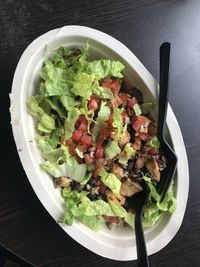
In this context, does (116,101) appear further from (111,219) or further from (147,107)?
(111,219)

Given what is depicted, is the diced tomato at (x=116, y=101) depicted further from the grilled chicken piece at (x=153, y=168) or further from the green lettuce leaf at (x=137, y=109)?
the grilled chicken piece at (x=153, y=168)

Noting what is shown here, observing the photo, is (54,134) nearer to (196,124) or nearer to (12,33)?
(12,33)

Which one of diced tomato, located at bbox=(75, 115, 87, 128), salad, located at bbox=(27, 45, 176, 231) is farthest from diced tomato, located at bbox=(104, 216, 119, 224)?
diced tomato, located at bbox=(75, 115, 87, 128)

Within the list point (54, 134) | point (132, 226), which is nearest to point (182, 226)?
point (132, 226)

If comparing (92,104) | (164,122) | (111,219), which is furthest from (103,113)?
(111,219)

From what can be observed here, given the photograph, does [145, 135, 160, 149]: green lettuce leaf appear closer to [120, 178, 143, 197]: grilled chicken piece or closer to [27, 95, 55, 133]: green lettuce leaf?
[120, 178, 143, 197]: grilled chicken piece

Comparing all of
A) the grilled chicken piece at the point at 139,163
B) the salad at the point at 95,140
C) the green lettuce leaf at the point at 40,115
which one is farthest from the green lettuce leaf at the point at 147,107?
the green lettuce leaf at the point at 40,115
